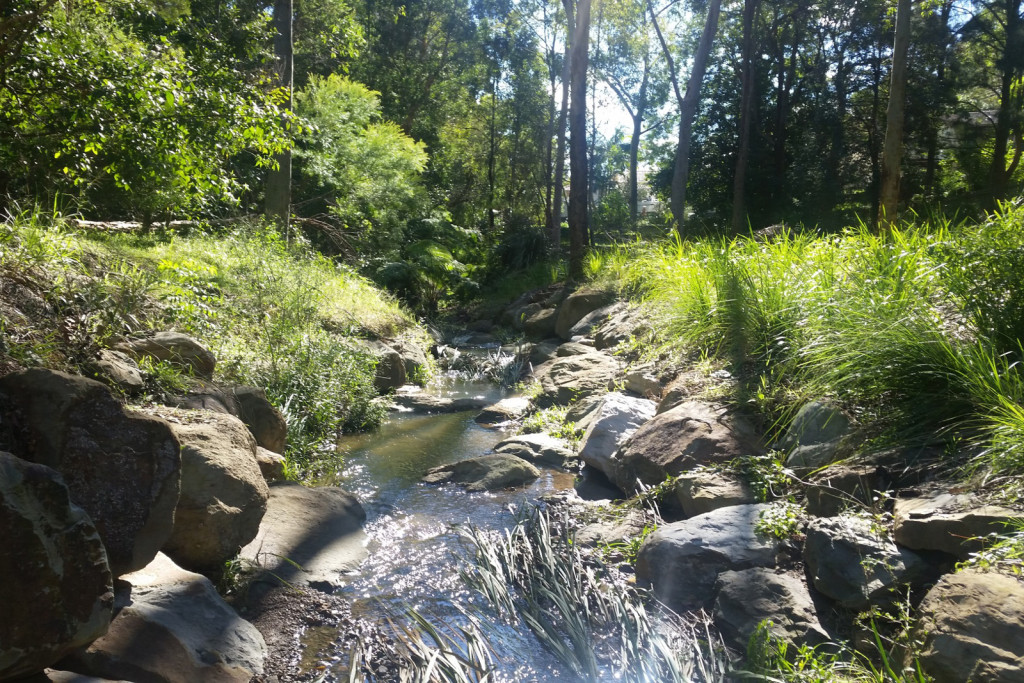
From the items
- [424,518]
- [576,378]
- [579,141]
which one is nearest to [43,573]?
[424,518]

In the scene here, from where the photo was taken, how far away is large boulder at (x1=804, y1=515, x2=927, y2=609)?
3307 millimetres

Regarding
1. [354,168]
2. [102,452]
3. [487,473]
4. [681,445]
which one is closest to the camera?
[102,452]

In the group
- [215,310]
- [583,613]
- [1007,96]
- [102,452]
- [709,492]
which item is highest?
[1007,96]

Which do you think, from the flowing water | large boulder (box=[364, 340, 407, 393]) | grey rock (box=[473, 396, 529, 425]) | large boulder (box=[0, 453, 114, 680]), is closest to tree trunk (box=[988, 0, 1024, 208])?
grey rock (box=[473, 396, 529, 425])

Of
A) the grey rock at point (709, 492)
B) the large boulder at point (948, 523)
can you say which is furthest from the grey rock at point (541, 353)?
the large boulder at point (948, 523)

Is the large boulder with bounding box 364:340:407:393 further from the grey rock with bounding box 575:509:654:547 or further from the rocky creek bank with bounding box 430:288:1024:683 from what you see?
the grey rock with bounding box 575:509:654:547

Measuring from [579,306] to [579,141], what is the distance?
4470 mm

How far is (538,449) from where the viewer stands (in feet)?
24.0

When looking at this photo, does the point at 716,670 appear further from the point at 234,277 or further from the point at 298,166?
the point at 298,166

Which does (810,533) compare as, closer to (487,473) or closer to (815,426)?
(815,426)

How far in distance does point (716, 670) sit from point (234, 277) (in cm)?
804

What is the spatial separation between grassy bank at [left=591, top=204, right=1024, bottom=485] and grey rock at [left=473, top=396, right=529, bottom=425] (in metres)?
3.11

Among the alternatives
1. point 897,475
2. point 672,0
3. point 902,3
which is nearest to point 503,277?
point 672,0

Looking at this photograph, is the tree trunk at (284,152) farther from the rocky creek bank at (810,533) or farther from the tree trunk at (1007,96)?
the tree trunk at (1007,96)
